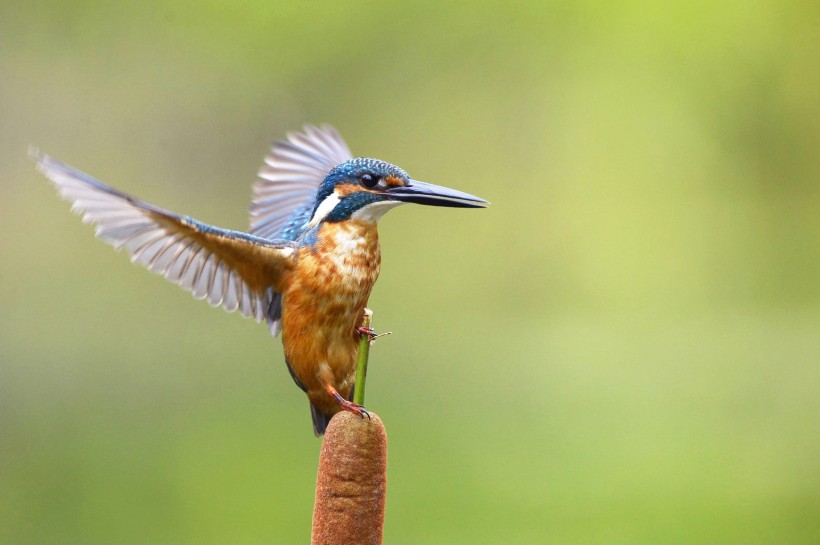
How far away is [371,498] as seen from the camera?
2.40 ft

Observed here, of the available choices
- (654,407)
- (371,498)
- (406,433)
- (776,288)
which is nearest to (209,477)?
(406,433)

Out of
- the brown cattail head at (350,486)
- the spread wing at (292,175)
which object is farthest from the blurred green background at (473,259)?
the brown cattail head at (350,486)

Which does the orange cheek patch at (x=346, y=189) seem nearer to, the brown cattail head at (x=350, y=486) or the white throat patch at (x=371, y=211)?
the white throat patch at (x=371, y=211)

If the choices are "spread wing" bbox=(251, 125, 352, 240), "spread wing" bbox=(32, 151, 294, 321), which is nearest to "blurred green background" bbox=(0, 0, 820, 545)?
"spread wing" bbox=(251, 125, 352, 240)

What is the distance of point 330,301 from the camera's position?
103 cm

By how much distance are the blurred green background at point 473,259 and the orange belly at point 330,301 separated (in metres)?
2.41

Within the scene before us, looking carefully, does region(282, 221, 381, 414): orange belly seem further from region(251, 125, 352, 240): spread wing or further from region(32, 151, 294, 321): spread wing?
region(251, 125, 352, 240): spread wing

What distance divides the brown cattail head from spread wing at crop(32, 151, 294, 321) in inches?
11.8

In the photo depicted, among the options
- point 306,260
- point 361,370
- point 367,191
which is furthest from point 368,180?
point 361,370

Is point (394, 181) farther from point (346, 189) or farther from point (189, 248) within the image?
point (189, 248)

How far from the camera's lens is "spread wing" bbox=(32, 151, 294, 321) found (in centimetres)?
92

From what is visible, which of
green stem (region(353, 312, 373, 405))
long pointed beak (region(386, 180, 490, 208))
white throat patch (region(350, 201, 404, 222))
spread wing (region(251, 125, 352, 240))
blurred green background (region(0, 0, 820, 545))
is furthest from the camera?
blurred green background (region(0, 0, 820, 545))

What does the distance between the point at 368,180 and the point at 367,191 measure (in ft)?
0.04

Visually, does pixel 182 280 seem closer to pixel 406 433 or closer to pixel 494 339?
pixel 406 433
